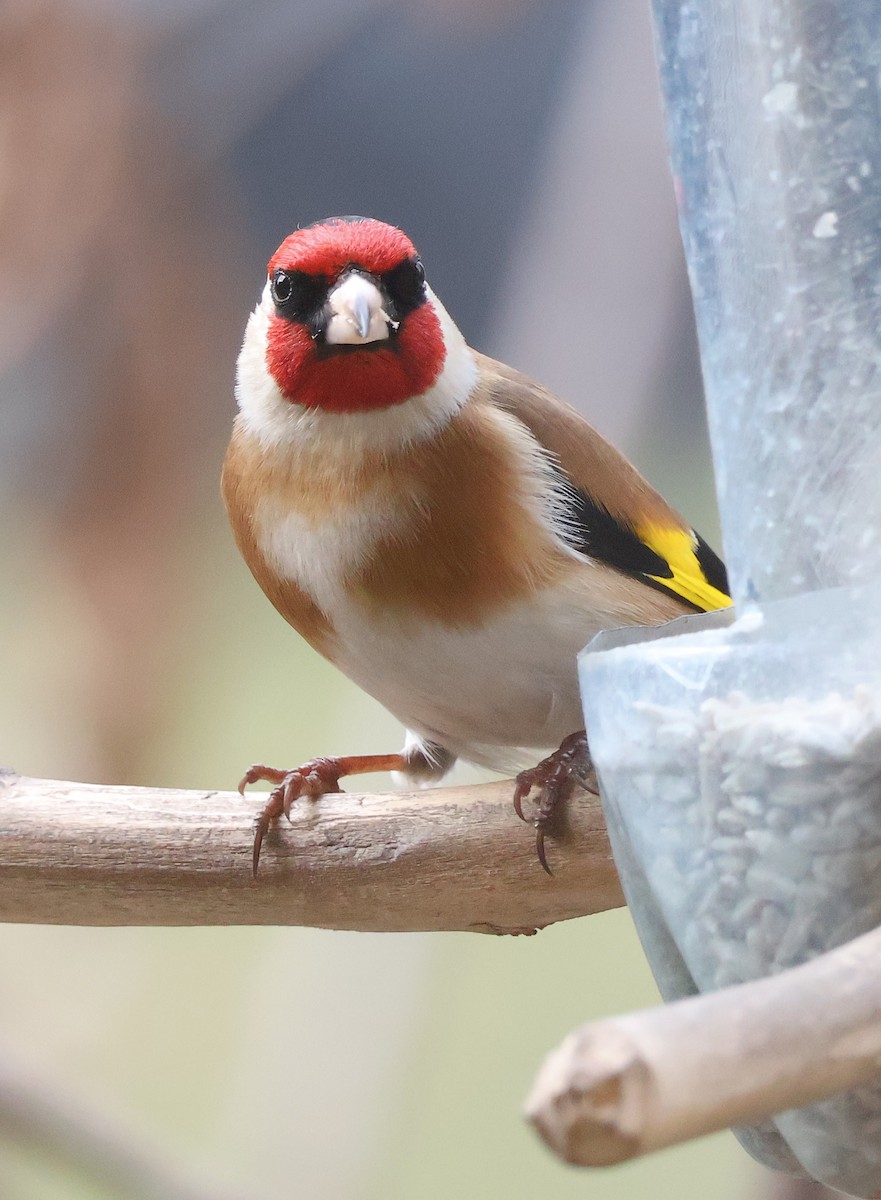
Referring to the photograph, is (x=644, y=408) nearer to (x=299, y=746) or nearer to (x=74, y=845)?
(x=299, y=746)

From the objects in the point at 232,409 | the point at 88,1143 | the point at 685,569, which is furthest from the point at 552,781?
the point at 232,409

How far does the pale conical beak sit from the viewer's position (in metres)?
0.95

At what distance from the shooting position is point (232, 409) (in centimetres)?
214

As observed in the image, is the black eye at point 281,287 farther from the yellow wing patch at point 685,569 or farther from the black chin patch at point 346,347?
the yellow wing patch at point 685,569

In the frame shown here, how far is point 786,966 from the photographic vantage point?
493 millimetres

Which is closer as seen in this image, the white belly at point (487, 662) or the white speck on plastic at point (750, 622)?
the white speck on plastic at point (750, 622)

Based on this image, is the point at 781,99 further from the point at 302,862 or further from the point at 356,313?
the point at 302,862

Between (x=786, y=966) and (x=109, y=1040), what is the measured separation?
70.7 inches

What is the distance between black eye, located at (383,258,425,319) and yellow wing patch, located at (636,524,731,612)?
247mm

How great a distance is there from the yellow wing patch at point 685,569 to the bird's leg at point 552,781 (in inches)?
8.0

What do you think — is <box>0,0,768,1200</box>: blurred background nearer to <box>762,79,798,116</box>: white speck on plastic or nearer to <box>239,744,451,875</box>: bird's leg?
<box>239,744,451,875</box>: bird's leg

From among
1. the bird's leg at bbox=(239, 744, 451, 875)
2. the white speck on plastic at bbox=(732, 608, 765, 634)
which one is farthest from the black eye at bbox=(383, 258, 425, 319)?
the white speck on plastic at bbox=(732, 608, 765, 634)

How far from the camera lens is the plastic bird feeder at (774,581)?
476mm

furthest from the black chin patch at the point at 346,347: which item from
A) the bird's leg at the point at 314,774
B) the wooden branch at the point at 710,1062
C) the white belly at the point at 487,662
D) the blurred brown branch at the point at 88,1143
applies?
the blurred brown branch at the point at 88,1143
